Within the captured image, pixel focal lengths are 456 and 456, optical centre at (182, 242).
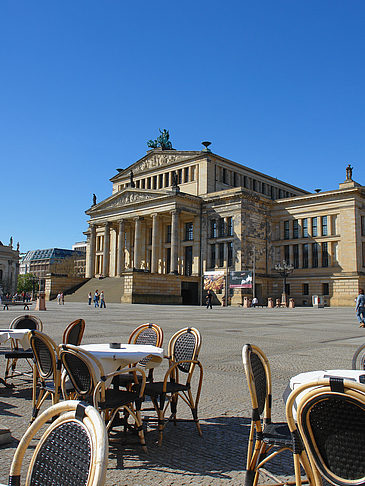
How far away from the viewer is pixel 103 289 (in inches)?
2296

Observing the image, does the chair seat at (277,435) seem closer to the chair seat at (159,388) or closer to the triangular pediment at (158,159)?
the chair seat at (159,388)

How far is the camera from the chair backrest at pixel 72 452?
85.4 inches

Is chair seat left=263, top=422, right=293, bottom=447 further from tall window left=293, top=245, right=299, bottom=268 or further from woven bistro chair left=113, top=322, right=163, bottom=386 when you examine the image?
tall window left=293, top=245, right=299, bottom=268

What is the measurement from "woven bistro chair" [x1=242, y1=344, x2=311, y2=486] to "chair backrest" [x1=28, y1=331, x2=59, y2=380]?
260cm

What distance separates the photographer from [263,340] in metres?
14.6

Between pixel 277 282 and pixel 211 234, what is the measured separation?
10810 mm

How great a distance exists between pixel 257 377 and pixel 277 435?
0.50 meters

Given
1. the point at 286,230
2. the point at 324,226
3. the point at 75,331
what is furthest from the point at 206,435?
the point at 286,230

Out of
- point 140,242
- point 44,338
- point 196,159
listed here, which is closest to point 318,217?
point 196,159

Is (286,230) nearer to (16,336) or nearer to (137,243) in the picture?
(137,243)

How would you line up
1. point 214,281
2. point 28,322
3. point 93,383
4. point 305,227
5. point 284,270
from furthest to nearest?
point 305,227, point 214,281, point 284,270, point 28,322, point 93,383

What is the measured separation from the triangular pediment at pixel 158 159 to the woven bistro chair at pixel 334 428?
62.5 m

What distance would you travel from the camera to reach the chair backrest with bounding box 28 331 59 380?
5.64 meters

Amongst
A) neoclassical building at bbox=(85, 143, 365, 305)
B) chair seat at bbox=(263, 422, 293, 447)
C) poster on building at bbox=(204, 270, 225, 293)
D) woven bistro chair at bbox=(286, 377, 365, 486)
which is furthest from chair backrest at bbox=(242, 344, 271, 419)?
poster on building at bbox=(204, 270, 225, 293)
